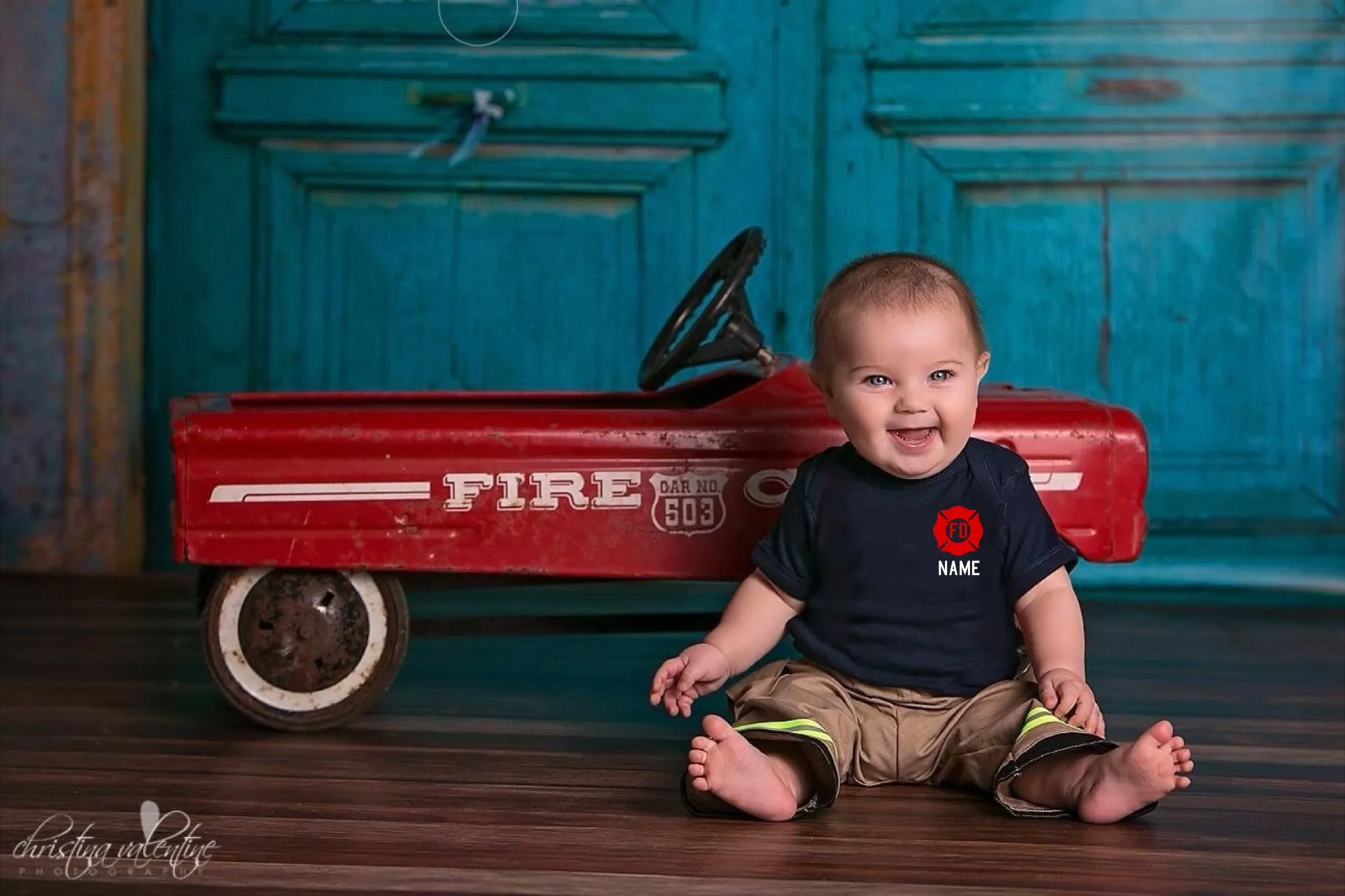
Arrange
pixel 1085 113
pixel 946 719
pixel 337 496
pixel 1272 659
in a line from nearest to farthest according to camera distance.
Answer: pixel 946 719 < pixel 337 496 < pixel 1272 659 < pixel 1085 113

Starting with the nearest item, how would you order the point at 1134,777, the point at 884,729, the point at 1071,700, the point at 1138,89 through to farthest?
the point at 1134,777
the point at 1071,700
the point at 884,729
the point at 1138,89

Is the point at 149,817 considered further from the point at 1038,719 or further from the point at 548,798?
the point at 1038,719

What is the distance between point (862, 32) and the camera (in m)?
3.24

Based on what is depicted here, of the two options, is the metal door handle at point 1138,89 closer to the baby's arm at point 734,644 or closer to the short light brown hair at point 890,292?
the short light brown hair at point 890,292

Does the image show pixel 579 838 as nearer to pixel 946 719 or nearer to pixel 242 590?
pixel 946 719

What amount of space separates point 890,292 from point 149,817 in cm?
92

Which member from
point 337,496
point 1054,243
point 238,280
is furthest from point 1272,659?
point 238,280

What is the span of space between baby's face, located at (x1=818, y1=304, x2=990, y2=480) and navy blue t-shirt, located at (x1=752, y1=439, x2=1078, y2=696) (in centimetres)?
5

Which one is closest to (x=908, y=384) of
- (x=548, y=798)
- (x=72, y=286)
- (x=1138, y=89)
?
(x=548, y=798)

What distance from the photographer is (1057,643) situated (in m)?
1.63

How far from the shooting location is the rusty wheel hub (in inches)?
73.7

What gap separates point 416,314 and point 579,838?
79.5 inches

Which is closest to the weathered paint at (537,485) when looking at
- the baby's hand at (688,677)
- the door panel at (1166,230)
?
the baby's hand at (688,677)

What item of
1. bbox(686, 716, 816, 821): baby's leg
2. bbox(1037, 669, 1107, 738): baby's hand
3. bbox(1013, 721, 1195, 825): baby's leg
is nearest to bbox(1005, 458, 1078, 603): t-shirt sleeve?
bbox(1037, 669, 1107, 738): baby's hand
